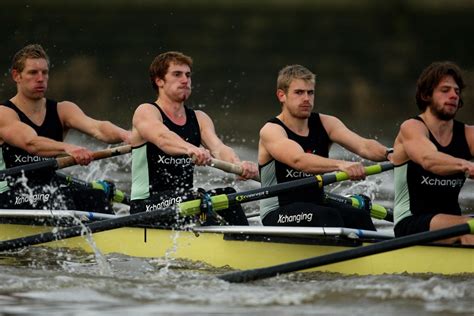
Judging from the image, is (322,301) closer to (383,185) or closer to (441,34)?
(383,185)

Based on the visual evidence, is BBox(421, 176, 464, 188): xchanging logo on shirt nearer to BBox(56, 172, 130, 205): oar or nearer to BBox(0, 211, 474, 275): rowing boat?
BBox(0, 211, 474, 275): rowing boat

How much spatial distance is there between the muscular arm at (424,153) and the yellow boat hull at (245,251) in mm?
502

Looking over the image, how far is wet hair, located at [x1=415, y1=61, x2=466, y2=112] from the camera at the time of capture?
9.05 m

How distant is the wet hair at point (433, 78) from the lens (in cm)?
905

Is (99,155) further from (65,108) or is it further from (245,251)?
(245,251)

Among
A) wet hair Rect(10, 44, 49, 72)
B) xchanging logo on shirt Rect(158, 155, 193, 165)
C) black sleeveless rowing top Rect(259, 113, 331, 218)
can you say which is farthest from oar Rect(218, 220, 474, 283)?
wet hair Rect(10, 44, 49, 72)

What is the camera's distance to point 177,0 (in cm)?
3056

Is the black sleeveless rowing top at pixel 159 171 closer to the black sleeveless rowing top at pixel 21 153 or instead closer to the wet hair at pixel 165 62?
the wet hair at pixel 165 62

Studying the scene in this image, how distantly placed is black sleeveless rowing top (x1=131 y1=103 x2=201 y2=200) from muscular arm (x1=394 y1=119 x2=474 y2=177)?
67.9 inches

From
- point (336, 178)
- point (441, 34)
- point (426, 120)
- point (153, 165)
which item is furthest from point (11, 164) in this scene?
point (441, 34)

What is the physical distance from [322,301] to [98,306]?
134cm

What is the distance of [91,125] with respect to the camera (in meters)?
11.2

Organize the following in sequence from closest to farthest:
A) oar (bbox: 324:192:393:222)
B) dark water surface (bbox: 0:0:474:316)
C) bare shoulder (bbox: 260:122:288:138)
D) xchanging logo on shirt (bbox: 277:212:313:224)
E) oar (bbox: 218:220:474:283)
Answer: oar (bbox: 218:220:474:283)
xchanging logo on shirt (bbox: 277:212:313:224)
bare shoulder (bbox: 260:122:288:138)
oar (bbox: 324:192:393:222)
dark water surface (bbox: 0:0:474:316)

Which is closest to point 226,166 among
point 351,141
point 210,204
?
point 210,204
